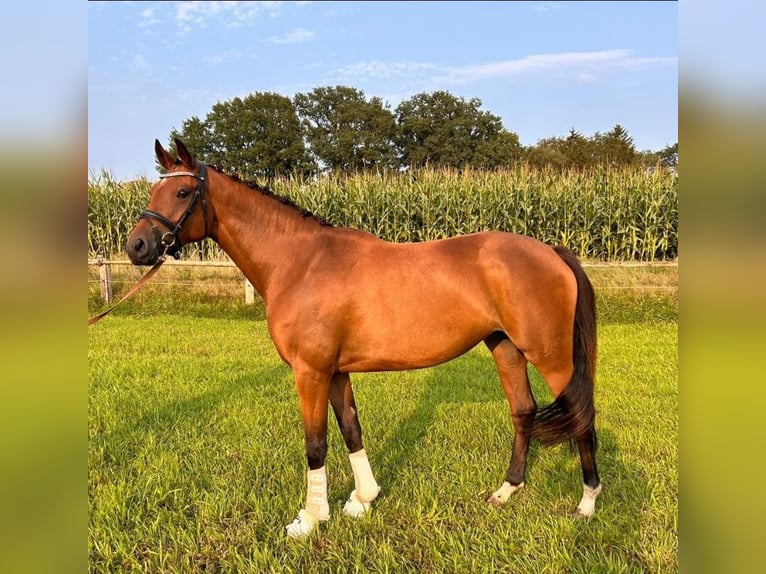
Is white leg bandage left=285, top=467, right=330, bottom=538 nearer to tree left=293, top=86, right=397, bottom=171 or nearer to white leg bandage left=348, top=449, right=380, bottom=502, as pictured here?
white leg bandage left=348, top=449, right=380, bottom=502

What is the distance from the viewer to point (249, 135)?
43.3 m

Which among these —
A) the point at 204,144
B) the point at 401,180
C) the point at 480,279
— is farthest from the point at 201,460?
the point at 204,144

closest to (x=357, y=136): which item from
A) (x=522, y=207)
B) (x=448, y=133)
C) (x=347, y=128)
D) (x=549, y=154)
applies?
(x=347, y=128)

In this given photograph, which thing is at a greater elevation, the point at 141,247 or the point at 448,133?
the point at 448,133

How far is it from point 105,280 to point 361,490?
10717 mm

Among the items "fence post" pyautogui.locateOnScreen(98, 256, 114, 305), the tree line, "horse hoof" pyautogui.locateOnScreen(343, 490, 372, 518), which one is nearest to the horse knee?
"horse hoof" pyautogui.locateOnScreen(343, 490, 372, 518)

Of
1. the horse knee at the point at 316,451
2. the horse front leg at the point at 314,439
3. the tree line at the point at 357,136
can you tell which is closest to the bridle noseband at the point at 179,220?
the horse front leg at the point at 314,439

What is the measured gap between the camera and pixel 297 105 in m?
50.5

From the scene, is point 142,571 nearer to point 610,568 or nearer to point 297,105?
point 610,568

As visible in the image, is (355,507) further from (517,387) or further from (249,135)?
(249,135)

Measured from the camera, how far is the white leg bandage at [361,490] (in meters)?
3.22

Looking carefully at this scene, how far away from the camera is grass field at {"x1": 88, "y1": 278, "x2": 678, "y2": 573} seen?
9.08 ft
